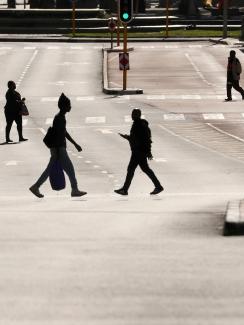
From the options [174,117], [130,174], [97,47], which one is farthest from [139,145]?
[97,47]

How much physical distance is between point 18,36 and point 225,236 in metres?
81.1

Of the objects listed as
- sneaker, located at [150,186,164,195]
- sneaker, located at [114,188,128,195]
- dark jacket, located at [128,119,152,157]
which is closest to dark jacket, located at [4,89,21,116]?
sneaker, located at [114,188,128,195]

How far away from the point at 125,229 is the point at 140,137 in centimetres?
654

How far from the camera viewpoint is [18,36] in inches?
3757

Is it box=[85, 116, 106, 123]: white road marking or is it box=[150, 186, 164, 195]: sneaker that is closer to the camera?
box=[150, 186, 164, 195]: sneaker

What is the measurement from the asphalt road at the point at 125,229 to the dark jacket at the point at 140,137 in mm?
770

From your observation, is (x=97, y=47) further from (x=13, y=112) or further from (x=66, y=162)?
(x=66, y=162)

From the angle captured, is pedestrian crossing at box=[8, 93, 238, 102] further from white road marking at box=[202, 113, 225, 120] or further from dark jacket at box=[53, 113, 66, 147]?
dark jacket at box=[53, 113, 66, 147]

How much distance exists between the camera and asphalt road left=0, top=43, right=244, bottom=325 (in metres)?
11.0

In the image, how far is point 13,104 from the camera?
37.8m

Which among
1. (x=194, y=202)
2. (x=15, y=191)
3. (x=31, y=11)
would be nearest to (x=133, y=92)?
(x=15, y=191)

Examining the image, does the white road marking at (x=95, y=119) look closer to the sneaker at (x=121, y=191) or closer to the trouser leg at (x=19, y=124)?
the trouser leg at (x=19, y=124)

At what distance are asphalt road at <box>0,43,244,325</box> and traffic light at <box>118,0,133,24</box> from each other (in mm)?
4467

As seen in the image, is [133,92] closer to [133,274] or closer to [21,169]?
[21,169]
